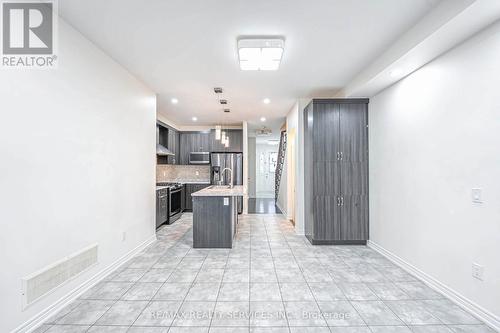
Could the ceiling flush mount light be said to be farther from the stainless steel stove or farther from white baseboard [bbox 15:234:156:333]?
the stainless steel stove

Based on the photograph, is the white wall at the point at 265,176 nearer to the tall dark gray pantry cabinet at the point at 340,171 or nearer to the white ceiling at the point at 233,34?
the tall dark gray pantry cabinet at the point at 340,171

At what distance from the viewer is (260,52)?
2.71 metres

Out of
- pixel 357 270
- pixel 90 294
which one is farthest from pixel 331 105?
pixel 90 294

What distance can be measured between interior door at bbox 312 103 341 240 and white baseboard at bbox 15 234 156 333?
3.20m

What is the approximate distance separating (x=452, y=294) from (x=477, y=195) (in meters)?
1.10

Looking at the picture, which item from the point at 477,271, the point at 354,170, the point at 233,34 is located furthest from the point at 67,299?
the point at 354,170

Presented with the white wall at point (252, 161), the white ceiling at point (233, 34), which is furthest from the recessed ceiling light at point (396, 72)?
the white wall at point (252, 161)

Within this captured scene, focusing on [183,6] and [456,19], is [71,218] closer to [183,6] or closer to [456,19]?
[183,6]

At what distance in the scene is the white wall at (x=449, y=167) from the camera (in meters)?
1.98

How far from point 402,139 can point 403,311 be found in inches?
85.0

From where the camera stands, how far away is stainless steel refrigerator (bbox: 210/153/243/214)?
6.86 m

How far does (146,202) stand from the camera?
399 centimetres

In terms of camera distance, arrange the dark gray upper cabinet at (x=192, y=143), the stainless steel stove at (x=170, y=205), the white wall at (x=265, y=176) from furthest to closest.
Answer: the white wall at (x=265, y=176) < the dark gray upper cabinet at (x=192, y=143) < the stainless steel stove at (x=170, y=205)

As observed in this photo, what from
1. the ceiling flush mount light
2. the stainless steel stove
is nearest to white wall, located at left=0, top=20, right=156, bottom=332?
the stainless steel stove
